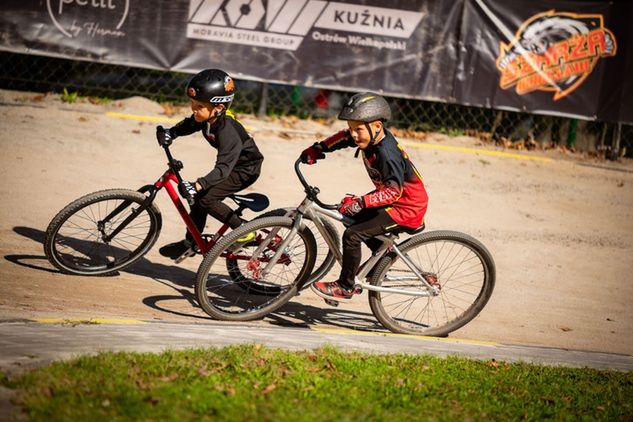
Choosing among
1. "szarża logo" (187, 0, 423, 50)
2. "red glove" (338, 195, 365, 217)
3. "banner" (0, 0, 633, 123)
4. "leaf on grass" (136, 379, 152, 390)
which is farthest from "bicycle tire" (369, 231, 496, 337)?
"szarża logo" (187, 0, 423, 50)

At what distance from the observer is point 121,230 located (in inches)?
275

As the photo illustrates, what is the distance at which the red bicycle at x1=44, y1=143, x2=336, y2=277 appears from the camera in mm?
6719

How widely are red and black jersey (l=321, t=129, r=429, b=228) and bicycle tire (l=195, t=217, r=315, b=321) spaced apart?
692mm

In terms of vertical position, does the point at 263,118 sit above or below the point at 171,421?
above

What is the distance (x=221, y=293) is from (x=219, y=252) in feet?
3.15

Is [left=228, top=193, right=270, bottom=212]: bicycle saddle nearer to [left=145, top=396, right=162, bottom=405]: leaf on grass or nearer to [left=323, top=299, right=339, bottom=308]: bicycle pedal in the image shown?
[left=323, top=299, right=339, bottom=308]: bicycle pedal

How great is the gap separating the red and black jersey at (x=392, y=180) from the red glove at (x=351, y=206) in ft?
0.17

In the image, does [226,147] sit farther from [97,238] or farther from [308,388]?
[308,388]

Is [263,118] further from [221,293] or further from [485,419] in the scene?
[485,419]

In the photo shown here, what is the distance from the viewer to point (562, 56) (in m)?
12.3

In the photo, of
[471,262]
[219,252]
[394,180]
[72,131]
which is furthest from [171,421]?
[72,131]

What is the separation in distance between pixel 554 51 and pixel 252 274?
24.4 ft

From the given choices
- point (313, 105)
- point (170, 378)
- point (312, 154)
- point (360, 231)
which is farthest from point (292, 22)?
point (170, 378)

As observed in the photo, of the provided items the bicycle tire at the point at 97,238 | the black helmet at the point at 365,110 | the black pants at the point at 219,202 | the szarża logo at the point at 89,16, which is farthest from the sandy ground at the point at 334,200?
the black helmet at the point at 365,110
